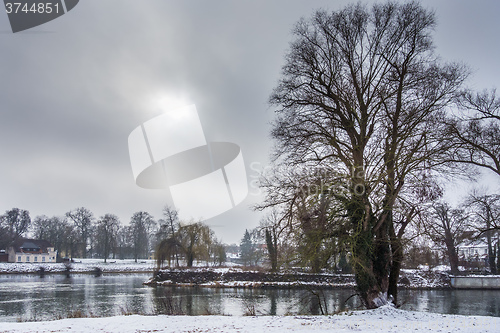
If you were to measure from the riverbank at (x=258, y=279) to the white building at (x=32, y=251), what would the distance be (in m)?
43.6

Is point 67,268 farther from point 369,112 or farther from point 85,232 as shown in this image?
point 369,112

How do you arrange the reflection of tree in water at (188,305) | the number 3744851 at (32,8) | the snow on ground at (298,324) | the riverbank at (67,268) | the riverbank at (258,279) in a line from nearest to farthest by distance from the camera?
1. the number 3744851 at (32,8)
2. the snow on ground at (298,324)
3. the reflection of tree in water at (188,305)
4. the riverbank at (258,279)
5. the riverbank at (67,268)

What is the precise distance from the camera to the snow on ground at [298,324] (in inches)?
306

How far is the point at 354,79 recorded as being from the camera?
36.9ft

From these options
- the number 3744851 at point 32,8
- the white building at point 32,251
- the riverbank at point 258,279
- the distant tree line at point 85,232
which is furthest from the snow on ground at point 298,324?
the white building at point 32,251

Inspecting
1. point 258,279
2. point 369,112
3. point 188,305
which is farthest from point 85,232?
point 369,112

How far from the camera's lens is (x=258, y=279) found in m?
32.9

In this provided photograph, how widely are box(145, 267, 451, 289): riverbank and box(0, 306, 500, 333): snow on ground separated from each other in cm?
1939

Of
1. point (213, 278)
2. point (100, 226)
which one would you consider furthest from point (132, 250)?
point (213, 278)

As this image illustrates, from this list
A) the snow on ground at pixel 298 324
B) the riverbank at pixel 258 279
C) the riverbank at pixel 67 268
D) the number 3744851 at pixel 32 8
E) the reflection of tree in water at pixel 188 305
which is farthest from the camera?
the riverbank at pixel 67 268

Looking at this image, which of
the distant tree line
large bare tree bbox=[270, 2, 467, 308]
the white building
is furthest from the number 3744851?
the white building

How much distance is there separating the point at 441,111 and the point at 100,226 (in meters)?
66.2

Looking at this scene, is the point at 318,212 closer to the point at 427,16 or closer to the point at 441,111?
the point at 441,111

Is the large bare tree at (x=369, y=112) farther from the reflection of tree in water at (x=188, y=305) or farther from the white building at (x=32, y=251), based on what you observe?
the white building at (x=32, y=251)
